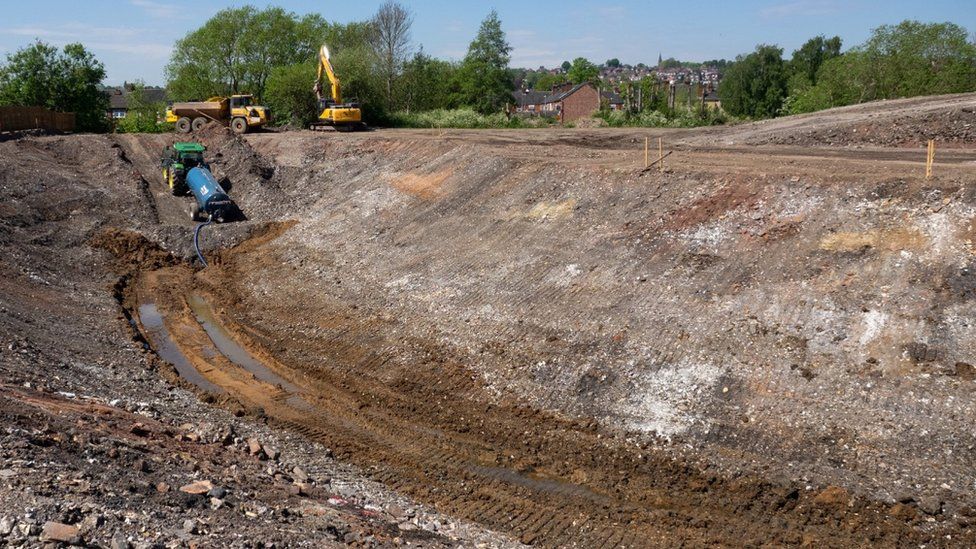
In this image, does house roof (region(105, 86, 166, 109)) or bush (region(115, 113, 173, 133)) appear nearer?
bush (region(115, 113, 173, 133))

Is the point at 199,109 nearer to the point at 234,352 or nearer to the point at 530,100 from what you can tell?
the point at 234,352

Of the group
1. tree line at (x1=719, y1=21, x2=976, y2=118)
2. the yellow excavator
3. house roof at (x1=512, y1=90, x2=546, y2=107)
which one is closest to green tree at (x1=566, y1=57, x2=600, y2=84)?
house roof at (x1=512, y1=90, x2=546, y2=107)

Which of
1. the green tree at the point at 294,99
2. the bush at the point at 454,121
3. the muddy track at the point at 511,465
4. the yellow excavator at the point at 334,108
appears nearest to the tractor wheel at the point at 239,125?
the yellow excavator at the point at 334,108

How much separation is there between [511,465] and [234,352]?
27.5 ft

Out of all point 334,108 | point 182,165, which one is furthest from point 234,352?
point 334,108

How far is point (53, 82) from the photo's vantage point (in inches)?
2060

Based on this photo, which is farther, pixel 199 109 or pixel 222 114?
pixel 222 114

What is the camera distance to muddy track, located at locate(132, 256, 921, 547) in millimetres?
10305

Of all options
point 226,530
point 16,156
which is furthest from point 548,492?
point 16,156

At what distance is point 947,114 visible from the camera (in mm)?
24750

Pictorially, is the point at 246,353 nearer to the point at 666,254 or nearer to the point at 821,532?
the point at 666,254

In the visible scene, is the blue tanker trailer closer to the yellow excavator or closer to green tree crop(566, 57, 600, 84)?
the yellow excavator

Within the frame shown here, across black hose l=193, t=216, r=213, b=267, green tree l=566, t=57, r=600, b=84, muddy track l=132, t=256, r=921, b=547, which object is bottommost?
muddy track l=132, t=256, r=921, b=547

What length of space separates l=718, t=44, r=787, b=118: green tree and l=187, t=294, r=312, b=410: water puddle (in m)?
63.6
